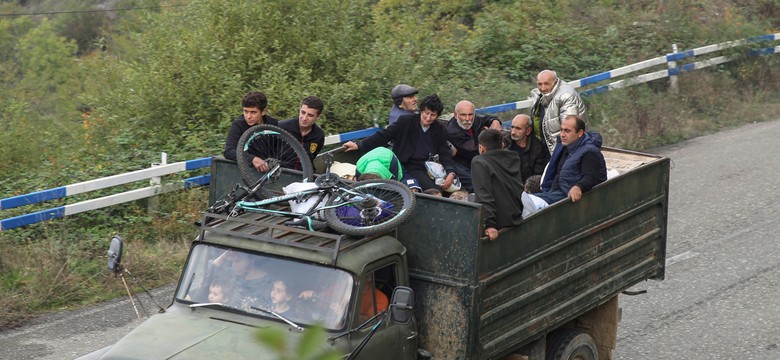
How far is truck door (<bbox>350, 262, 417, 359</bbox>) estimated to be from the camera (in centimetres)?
601

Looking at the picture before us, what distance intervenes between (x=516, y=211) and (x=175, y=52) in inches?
320

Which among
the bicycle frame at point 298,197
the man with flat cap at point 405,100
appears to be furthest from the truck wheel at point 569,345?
the man with flat cap at point 405,100

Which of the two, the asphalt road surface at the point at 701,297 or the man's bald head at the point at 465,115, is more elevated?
the man's bald head at the point at 465,115

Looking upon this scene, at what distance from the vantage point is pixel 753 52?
64.5ft

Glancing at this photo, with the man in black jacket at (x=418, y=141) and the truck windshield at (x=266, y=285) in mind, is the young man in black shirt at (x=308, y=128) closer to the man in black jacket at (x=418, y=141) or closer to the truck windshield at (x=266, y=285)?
the man in black jacket at (x=418, y=141)

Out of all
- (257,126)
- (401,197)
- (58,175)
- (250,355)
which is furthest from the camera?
(58,175)

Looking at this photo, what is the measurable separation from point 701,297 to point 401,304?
17.9 feet

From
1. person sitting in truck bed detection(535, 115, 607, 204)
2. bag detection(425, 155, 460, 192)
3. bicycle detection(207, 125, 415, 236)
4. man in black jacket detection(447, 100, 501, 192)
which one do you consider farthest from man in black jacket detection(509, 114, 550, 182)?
bicycle detection(207, 125, 415, 236)

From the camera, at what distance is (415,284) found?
6.65 meters

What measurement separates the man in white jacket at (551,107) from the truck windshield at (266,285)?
15.0ft

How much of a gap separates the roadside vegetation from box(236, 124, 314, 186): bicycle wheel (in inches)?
121

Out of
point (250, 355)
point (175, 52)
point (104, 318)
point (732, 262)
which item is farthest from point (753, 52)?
point (250, 355)

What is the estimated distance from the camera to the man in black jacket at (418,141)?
8.66 metres

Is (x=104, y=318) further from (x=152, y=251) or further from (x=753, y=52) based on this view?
(x=753, y=52)
